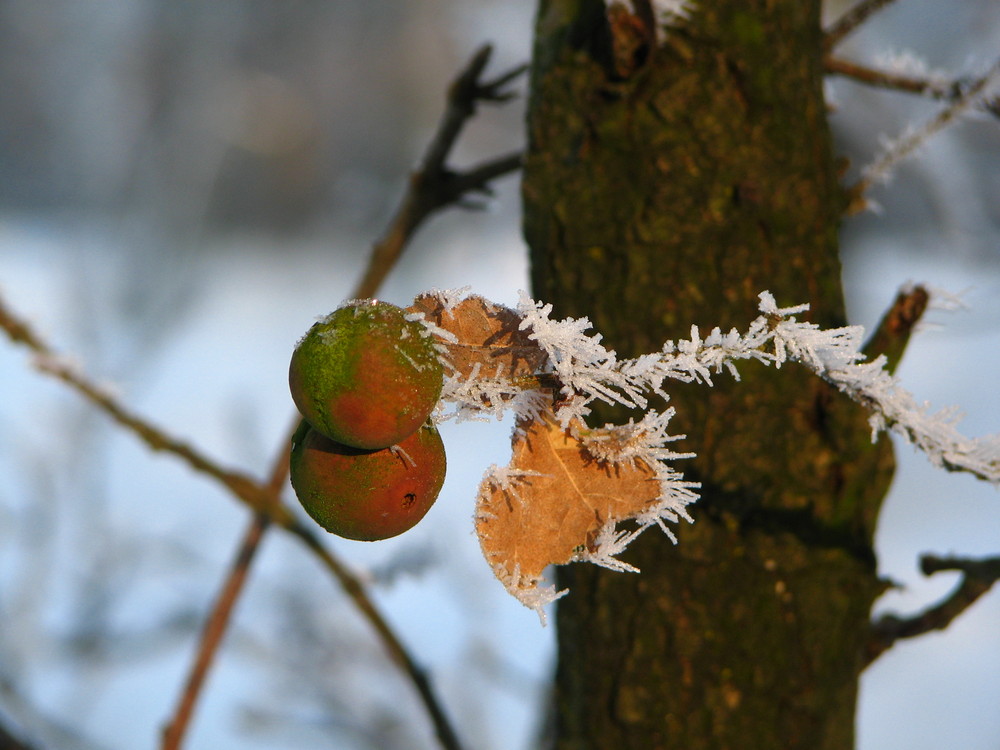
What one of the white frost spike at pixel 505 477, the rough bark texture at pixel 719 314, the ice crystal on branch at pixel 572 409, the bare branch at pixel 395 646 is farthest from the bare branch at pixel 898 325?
the bare branch at pixel 395 646

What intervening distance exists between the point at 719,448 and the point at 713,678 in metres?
0.15

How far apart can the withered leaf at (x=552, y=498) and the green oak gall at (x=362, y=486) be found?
0.12ft

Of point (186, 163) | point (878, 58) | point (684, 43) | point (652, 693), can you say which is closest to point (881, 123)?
point (878, 58)

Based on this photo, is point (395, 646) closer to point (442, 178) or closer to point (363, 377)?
point (442, 178)

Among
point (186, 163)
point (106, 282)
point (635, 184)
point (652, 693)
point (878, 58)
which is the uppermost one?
point (186, 163)

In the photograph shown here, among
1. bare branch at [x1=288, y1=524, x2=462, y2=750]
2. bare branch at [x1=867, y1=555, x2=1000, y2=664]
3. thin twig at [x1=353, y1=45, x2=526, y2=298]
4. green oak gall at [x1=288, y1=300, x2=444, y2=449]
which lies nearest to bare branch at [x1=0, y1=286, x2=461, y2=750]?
bare branch at [x1=288, y1=524, x2=462, y2=750]

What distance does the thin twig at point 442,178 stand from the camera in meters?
0.70

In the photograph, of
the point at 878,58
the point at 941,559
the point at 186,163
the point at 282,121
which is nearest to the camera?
the point at 941,559

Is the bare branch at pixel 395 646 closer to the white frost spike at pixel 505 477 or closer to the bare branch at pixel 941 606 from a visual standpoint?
the bare branch at pixel 941 606

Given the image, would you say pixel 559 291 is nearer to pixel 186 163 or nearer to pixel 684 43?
pixel 684 43

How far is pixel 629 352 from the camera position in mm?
482

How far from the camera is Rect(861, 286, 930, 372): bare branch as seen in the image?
42 cm

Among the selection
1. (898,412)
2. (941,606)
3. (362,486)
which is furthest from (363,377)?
(941,606)

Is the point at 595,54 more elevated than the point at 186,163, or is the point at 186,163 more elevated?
the point at 186,163
